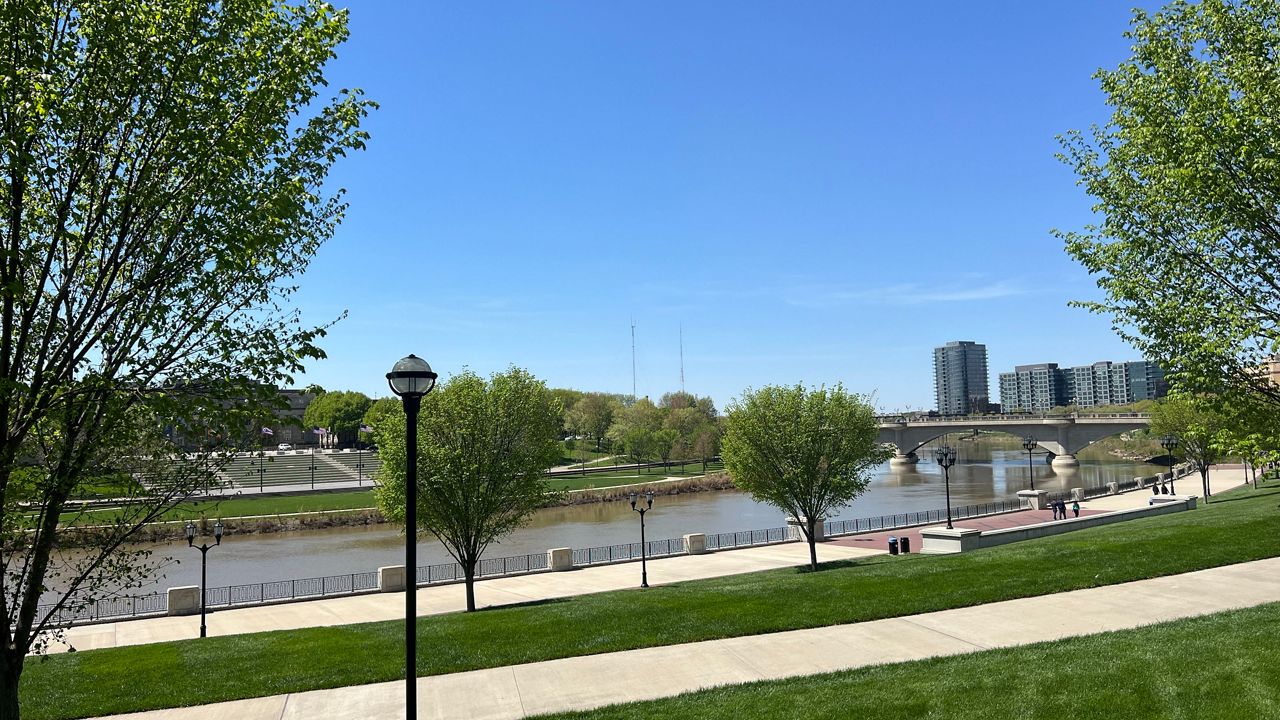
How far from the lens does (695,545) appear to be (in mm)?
33688

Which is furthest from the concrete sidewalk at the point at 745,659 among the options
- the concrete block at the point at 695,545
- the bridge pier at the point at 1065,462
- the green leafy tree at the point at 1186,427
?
the bridge pier at the point at 1065,462

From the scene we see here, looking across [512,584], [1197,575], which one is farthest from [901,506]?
[1197,575]

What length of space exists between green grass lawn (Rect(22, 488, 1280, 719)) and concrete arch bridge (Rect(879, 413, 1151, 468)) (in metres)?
69.6

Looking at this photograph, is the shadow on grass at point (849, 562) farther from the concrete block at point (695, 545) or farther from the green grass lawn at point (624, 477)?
the green grass lawn at point (624, 477)

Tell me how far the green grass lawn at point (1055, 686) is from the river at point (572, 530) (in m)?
20.7

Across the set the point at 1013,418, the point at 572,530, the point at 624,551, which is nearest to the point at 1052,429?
the point at 1013,418

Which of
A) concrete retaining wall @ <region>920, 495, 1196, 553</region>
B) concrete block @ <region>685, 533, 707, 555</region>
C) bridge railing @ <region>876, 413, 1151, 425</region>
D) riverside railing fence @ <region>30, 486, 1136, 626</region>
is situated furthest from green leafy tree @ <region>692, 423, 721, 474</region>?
concrete retaining wall @ <region>920, 495, 1196, 553</region>

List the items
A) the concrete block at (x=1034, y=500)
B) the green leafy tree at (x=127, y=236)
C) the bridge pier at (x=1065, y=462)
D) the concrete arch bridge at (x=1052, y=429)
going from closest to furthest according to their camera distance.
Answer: the green leafy tree at (x=127, y=236)
the concrete block at (x=1034, y=500)
the concrete arch bridge at (x=1052, y=429)
the bridge pier at (x=1065, y=462)

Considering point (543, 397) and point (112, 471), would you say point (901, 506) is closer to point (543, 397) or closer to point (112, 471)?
point (543, 397)

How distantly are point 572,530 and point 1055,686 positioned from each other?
42967mm

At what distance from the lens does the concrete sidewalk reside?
36.9 feet

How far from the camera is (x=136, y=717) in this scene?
37.6 ft

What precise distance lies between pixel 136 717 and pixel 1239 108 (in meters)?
17.4

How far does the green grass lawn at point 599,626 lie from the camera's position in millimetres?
12906
